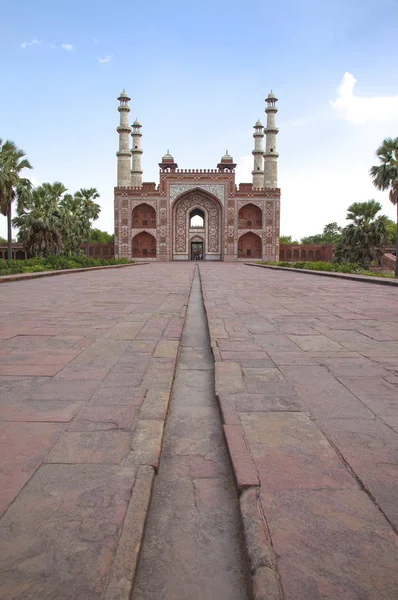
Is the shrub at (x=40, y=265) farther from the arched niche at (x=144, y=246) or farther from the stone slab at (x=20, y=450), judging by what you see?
the arched niche at (x=144, y=246)

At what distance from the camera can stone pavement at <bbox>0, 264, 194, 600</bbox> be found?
1.11 meters

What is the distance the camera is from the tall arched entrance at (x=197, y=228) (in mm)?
41562

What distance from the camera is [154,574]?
45.8 inches

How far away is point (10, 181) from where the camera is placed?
67.1 ft

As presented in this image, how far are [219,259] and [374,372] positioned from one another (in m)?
39.4

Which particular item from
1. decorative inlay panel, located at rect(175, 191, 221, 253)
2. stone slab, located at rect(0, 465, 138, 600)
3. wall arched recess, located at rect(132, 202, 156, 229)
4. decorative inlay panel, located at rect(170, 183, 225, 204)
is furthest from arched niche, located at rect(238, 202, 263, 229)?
stone slab, located at rect(0, 465, 138, 600)

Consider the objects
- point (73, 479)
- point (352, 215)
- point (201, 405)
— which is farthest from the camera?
point (352, 215)

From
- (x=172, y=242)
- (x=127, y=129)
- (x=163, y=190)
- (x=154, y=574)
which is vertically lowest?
(x=154, y=574)

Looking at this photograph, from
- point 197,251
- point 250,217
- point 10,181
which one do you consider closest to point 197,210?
point 250,217

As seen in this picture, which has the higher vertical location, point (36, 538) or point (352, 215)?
point (352, 215)

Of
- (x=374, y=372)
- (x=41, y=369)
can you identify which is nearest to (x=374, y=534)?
(x=374, y=372)

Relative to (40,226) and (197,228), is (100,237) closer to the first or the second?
(197,228)

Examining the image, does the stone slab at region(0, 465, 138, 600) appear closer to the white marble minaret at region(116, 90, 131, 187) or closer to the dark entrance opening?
the white marble minaret at region(116, 90, 131, 187)

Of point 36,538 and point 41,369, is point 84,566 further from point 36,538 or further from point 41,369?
point 41,369
